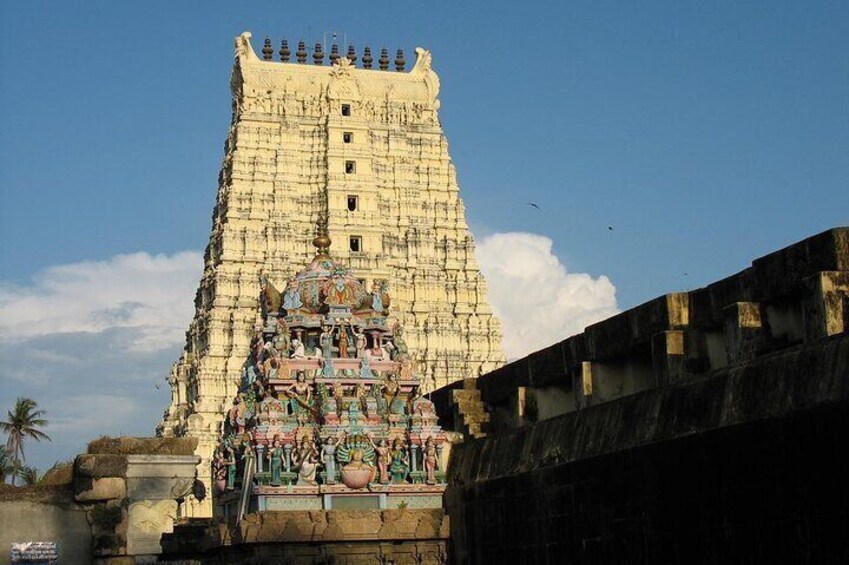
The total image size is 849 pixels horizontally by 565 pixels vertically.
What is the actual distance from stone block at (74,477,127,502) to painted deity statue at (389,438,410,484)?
29.8 feet

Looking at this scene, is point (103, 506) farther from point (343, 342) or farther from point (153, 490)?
point (343, 342)

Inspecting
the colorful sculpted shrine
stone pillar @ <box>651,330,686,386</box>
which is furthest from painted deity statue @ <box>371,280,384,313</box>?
stone pillar @ <box>651,330,686,386</box>

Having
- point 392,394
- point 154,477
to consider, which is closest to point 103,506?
point 154,477

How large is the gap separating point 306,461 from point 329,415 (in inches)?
37.6

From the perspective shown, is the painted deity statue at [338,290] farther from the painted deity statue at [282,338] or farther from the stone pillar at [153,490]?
the stone pillar at [153,490]

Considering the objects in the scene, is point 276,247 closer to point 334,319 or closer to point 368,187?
point 368,187

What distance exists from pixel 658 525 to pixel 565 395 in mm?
8198

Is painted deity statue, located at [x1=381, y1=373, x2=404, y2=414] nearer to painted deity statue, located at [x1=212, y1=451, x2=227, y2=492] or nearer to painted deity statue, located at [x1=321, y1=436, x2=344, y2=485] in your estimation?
painted deity statue, located at [x1=321, y1=436, x2=344, y2=485]

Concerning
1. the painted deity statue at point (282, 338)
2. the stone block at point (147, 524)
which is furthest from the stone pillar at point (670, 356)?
the painted deity statue at point (282, 338)

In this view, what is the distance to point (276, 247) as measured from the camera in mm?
79188

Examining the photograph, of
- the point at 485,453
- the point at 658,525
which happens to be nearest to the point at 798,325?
the point at 658,525

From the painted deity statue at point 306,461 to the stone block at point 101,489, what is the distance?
8.42 metres

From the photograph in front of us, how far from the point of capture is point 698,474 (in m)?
13.4

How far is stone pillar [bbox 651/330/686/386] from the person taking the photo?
17.4m
